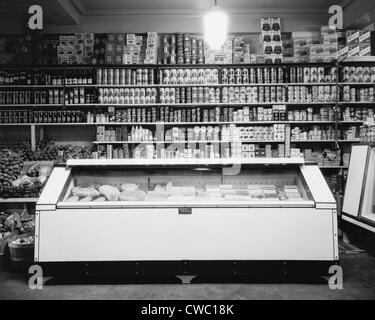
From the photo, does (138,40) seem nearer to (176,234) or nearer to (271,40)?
(271,40)

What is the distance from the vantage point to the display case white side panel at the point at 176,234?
3059 millimetres

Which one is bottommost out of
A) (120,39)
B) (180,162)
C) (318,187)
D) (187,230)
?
(187,230)

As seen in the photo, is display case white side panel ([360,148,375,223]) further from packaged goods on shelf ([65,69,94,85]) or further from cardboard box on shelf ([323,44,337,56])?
packaged goods on shelf ([65,69,94,85])

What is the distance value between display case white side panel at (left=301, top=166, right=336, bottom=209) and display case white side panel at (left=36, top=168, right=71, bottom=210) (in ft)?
7.58

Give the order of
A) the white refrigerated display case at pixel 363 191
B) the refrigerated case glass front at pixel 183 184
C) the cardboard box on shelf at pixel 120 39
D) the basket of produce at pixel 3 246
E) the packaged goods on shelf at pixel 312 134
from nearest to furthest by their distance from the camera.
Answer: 1. the refrigerated case glass front at pixel 183 184
2. the basket of produce at pixel 3 246
3. the white refrigerated display case at pixel 363 191
4. the packaged goods on shelf at pixel 312 134
5. the cardboard box on shelf at pixel 120 39

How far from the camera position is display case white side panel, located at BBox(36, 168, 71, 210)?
3.07 m

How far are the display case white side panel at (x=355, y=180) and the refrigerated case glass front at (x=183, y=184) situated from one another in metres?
1.26

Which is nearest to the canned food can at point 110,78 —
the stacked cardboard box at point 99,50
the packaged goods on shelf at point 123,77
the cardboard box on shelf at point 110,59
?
the packaged goods on shelf at point 123,77

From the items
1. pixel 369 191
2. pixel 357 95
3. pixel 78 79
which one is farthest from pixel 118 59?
pixel 369 191

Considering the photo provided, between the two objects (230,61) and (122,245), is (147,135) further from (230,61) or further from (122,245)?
(122,245)

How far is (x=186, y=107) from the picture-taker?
22.0 feet

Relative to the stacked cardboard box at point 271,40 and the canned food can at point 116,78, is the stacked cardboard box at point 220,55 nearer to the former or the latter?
the stacked cardboard box at point 271,40

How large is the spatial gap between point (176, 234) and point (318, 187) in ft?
4.52

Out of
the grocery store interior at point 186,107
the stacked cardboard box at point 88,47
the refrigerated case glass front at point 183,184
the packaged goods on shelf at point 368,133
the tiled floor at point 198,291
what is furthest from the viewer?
the stacked cardboard box at point 88,47
